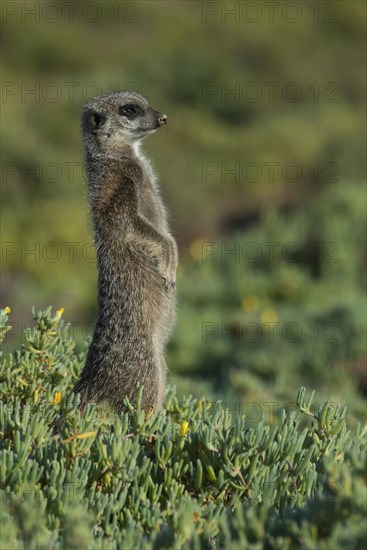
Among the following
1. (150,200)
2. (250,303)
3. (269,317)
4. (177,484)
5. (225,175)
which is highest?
(225,175)

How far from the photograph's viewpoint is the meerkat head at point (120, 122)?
181 inches

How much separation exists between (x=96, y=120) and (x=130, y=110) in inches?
7.1

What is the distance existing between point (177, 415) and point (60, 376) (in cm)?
52

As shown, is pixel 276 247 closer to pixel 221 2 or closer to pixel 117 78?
pixel 117 78

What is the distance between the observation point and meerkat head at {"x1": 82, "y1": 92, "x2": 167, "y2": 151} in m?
4.61

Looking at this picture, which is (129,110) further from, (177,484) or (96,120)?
(177,484)

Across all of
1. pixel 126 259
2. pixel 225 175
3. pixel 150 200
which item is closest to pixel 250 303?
pixel 150 200

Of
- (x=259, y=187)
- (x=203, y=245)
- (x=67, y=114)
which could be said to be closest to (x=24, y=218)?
(x=203, y=245)

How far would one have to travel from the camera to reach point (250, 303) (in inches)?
397

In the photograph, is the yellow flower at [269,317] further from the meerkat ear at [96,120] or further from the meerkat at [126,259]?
the meerkat ear at [96,120]

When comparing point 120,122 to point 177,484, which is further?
point 120,122

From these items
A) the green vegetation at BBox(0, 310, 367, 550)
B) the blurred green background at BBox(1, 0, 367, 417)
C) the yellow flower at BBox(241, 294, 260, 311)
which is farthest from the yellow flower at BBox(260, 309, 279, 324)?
the green vegetation at BBox(0, 310, 367, 550)

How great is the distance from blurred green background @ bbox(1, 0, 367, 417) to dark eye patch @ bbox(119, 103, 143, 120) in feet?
1.77

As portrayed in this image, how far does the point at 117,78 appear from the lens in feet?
71.2
